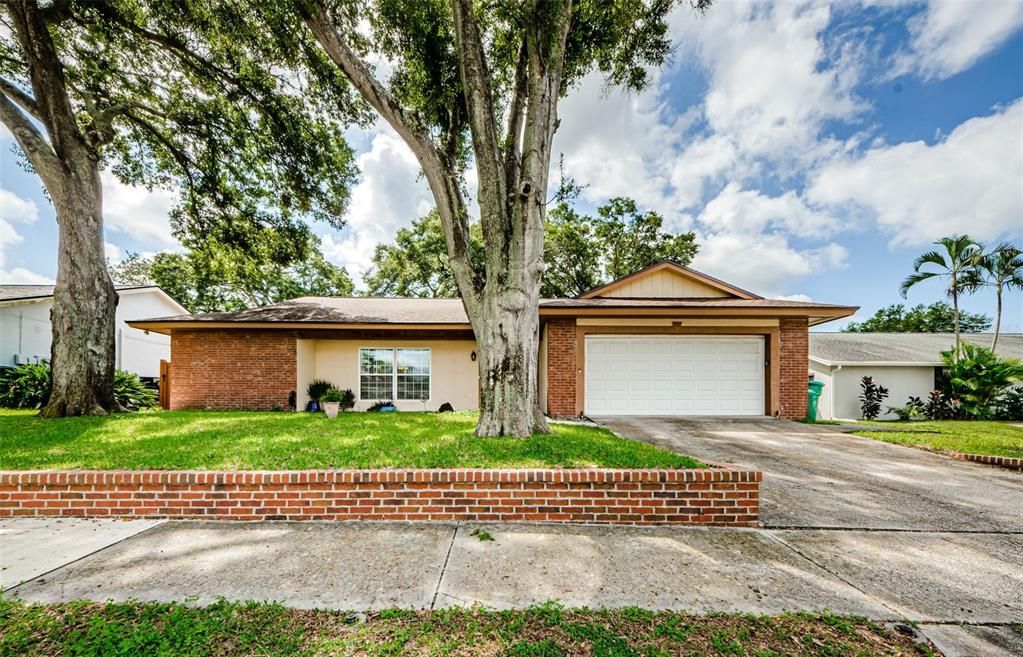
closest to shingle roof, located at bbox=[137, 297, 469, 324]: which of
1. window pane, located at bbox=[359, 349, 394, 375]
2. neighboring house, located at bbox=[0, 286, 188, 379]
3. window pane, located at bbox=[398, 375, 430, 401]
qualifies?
window pane, located at bbox=[359, 349, 394, 375]

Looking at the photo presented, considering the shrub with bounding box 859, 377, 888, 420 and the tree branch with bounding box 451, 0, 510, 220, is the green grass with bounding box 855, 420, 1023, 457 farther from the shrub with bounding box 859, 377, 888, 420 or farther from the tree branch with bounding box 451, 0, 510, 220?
the tree branch with bounding box 451, 0, 510, 220

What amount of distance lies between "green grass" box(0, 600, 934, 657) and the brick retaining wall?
128 centimetres

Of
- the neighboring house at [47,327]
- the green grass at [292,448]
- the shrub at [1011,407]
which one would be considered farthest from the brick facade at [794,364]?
the neighboring house at [47,327]

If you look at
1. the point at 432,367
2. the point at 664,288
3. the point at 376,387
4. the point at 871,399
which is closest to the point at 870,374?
the point at 871,399

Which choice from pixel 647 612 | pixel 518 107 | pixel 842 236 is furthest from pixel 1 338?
pixel 842 236

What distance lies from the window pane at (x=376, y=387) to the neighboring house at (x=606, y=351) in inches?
52.9

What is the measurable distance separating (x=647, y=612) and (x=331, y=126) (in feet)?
37.4

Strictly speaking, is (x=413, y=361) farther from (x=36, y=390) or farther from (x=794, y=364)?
(x=36, y=390)

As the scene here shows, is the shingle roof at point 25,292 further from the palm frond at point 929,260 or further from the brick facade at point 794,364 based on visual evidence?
the palm frond at point 929,260

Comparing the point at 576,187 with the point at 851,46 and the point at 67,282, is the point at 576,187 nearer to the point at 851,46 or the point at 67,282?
the point at 851,46

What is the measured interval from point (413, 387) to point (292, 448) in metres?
6.48

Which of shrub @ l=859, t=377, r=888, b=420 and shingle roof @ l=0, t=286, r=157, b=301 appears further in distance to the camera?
shingle roof @ l=0, t=286, r=157, b=301

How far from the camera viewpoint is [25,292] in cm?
1490

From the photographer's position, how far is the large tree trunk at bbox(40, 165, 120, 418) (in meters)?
7.52
